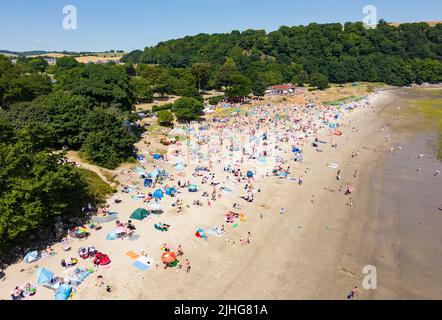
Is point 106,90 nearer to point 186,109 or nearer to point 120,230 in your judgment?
point 186,109

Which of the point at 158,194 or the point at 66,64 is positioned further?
the point at 66,64

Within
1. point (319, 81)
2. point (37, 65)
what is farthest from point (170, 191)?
point (37, 65)

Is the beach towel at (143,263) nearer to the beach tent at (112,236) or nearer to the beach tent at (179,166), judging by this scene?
the beach tent at (112,236)

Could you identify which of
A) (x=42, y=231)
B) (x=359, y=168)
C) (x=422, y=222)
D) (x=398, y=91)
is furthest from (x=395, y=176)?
(x=398, y=91)

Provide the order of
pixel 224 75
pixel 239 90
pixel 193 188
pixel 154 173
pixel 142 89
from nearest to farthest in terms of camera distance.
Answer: pixel 193 188, pixel 154 173, pixel 142 89, pixel 239 90, pixel 224 75

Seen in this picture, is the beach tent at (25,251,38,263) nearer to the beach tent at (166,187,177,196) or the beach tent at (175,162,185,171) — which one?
the beach tent at (166,187,177,196)

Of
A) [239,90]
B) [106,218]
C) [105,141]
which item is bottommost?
[106,218]
